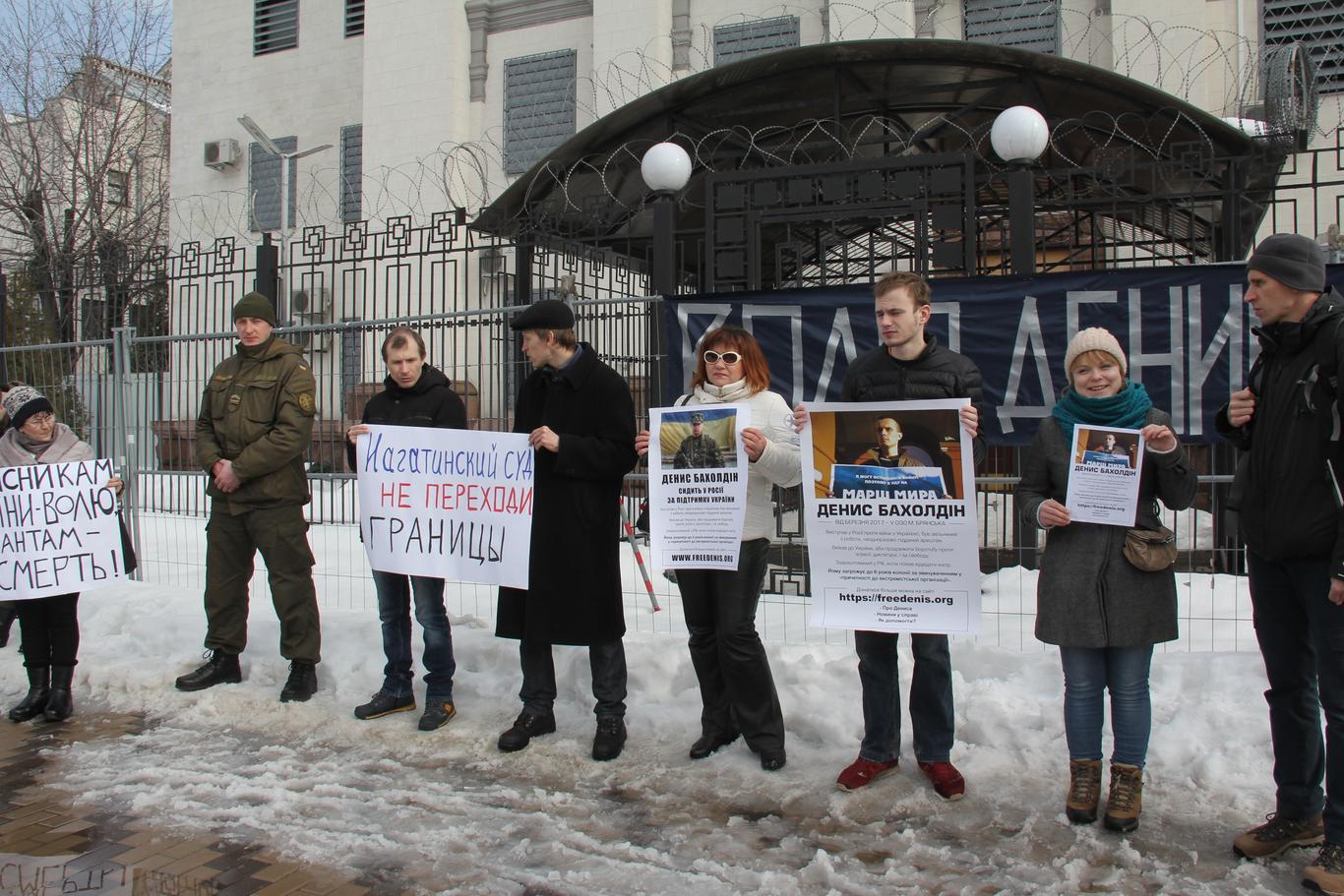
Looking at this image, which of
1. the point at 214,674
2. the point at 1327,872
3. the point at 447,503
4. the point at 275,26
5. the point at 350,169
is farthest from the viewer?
the point at 275,26

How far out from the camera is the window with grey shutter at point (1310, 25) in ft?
52.5

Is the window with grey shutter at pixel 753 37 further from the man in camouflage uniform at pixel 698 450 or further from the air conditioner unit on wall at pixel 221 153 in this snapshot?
the man in camouflage uniform at pixel 698 450

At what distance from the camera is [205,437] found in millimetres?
5723

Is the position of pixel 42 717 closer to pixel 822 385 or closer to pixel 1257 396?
pixel 822 385

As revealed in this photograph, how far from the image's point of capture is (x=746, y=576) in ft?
14.7

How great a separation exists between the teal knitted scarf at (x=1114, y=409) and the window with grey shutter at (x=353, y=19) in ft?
77.2

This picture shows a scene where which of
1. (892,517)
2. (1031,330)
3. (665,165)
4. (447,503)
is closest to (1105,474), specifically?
(892,517)

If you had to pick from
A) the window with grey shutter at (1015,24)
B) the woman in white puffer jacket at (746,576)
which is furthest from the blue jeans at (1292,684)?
the window with grey shutter at (1015,24)

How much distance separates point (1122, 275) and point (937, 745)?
3143 millimetres

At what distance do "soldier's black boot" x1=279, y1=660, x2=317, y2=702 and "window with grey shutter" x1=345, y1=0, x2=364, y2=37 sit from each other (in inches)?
848

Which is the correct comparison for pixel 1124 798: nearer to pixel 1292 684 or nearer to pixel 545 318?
pixel 1292 684

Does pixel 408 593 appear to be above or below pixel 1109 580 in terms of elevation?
below

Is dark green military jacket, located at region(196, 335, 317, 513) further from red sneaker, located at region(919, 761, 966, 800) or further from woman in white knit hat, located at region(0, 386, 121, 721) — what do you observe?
red sneaker, located at region(919, 761, 966, 800)

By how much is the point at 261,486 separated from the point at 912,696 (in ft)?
11.8
